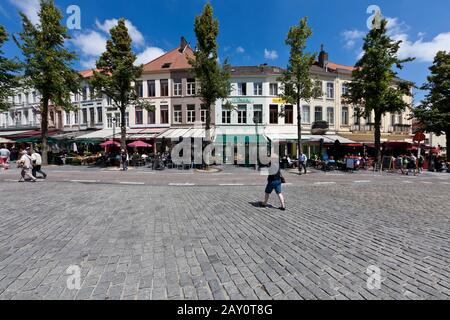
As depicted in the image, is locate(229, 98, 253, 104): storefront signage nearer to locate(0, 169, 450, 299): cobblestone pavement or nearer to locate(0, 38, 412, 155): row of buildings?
locate(0, 38, 412, 155): row of buildings

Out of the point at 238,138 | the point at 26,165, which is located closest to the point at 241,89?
the point at 238,138

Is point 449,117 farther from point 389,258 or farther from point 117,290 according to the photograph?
point 117,290

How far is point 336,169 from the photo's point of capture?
19.9 meters

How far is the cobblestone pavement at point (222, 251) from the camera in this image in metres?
2.62

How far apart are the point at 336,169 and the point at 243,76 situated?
51.7ft

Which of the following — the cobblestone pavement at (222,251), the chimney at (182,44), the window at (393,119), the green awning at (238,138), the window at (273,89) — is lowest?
the cobblestone pavement at (222,251)

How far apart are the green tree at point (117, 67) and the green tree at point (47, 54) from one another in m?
4.17

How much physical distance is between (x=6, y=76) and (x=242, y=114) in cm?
2311

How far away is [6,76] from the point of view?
784 inches

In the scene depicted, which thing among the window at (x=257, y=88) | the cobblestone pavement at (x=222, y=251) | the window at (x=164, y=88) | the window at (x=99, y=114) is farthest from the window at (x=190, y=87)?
the cobblestone pavement at (x=222, y=251)

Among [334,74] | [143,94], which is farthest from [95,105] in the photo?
[334,74]

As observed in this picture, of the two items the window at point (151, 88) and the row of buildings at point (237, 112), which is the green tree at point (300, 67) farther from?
the window at point (151, 88)

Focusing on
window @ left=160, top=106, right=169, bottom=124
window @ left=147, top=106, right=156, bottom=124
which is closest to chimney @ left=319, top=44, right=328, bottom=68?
window @ left=160, top=106, right=169, bottom=124

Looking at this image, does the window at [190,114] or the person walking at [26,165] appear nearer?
the person walking at [26,165]
